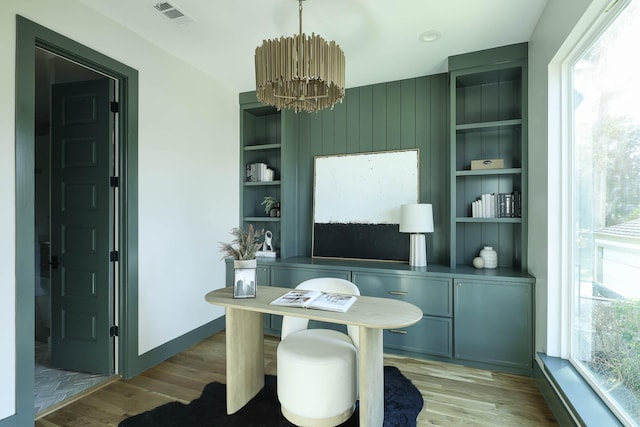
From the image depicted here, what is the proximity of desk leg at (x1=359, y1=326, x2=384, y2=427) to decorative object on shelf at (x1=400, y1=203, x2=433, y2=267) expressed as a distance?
56.9 inches

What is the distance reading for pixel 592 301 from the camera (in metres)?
1.93

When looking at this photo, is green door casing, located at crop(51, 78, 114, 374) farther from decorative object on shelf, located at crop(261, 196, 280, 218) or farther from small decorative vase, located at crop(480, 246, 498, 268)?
small decorative vase, located at crop(480, 246, 498, 268)

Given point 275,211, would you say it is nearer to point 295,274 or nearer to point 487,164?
point 295,274

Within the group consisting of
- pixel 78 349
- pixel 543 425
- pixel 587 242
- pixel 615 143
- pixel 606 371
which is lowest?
pixel 543 425

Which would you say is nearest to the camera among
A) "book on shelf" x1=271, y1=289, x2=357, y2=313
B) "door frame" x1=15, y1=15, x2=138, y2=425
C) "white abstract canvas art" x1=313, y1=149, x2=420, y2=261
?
"book on shelf" x1=271, y1=289, x2=357, y2=313

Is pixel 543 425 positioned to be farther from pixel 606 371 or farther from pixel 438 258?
pixel 438 258

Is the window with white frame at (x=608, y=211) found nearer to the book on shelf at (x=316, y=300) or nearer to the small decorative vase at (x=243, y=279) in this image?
the book on shelf at (x=316, y=300)

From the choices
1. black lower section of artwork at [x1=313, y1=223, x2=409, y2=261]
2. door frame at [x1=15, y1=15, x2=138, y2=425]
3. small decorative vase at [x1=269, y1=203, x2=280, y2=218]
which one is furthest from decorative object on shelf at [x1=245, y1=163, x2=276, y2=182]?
door frame at [x1=15, y1=15, x2=138, y2=425]

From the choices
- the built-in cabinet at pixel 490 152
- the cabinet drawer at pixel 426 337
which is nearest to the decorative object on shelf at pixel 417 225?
the built-in cabinet at pixel 490 152

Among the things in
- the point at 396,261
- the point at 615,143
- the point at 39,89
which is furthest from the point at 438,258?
the point at 39,89

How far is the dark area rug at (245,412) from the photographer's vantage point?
6.81ft

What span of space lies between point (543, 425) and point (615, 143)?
1768mm

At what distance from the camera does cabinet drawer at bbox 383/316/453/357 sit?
115 inches

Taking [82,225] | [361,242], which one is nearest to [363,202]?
[361,242]
